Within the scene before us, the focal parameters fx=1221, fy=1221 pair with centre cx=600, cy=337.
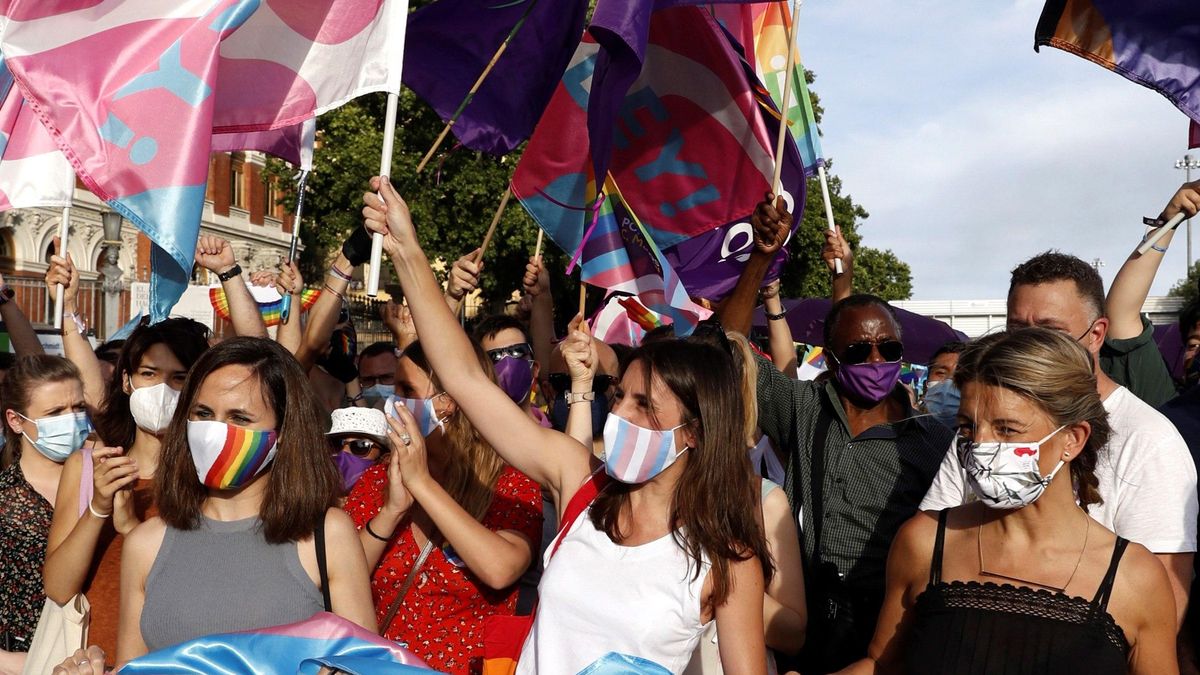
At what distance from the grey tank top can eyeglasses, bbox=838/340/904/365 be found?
2.17 m

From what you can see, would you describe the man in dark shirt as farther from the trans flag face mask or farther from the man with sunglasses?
the trans flag face mask

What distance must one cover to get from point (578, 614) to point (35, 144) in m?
4.20

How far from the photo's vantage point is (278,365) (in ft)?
11.2

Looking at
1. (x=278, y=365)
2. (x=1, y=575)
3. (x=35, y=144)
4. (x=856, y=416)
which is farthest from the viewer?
(x=35, y=144)

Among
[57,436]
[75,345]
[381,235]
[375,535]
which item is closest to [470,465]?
[375,535]

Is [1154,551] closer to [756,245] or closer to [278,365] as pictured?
[756,245]

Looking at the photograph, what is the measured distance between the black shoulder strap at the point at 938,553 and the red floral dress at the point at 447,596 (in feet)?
4.06

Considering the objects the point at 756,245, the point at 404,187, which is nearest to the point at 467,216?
the point at 404,187

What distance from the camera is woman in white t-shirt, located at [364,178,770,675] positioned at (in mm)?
2973

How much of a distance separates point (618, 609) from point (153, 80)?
2.64 m

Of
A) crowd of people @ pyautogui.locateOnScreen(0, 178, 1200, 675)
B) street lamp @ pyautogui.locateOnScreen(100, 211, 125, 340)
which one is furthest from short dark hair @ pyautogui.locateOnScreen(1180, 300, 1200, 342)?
street lamp @ pyautogui.locateOnScreen(100, 211, 125, 340)

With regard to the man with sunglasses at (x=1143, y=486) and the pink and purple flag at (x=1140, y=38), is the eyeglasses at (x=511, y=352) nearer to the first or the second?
the man with sunglasses at (x=1143, y=486)

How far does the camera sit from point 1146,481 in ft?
10.6

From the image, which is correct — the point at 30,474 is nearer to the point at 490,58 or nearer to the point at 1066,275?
the point at 490,58
